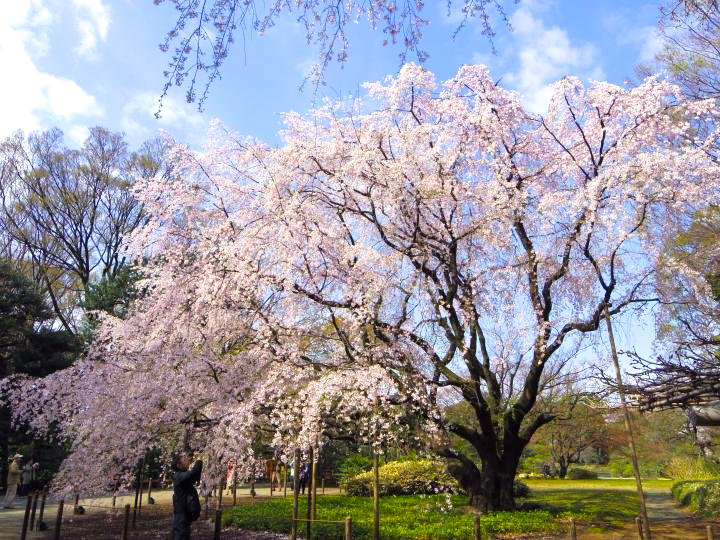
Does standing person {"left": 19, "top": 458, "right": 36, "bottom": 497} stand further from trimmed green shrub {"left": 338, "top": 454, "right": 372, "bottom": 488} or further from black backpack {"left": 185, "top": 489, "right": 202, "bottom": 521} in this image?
black backpack {"left": 185, "top": 489, "right": 202, "bottom": 521}

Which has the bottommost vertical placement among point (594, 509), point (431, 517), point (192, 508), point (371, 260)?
point (594, 509)

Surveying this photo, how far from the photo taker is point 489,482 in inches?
484

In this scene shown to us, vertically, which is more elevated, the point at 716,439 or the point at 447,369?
the point at 447,369

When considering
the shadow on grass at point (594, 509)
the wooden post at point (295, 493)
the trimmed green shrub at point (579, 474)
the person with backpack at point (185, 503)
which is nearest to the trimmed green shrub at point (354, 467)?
the shadow on grass at point (594, 509)

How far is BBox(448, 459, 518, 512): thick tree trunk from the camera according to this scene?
12.2 metres

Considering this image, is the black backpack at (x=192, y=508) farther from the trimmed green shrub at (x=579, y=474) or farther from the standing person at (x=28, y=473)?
the trimmed green shrub at (x=579, y=474)

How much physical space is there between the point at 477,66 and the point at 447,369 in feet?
21.9

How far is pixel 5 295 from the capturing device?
63.8ft

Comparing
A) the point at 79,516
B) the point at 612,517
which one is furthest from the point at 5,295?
the point at 612,517

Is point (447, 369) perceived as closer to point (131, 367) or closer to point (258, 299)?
point (258, 299)

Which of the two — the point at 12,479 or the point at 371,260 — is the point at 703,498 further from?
the point at 12,479

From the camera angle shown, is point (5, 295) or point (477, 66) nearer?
point (477, 66)

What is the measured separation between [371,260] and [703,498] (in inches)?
427

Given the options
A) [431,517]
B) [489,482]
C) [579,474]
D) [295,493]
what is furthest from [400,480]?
[579,474]
